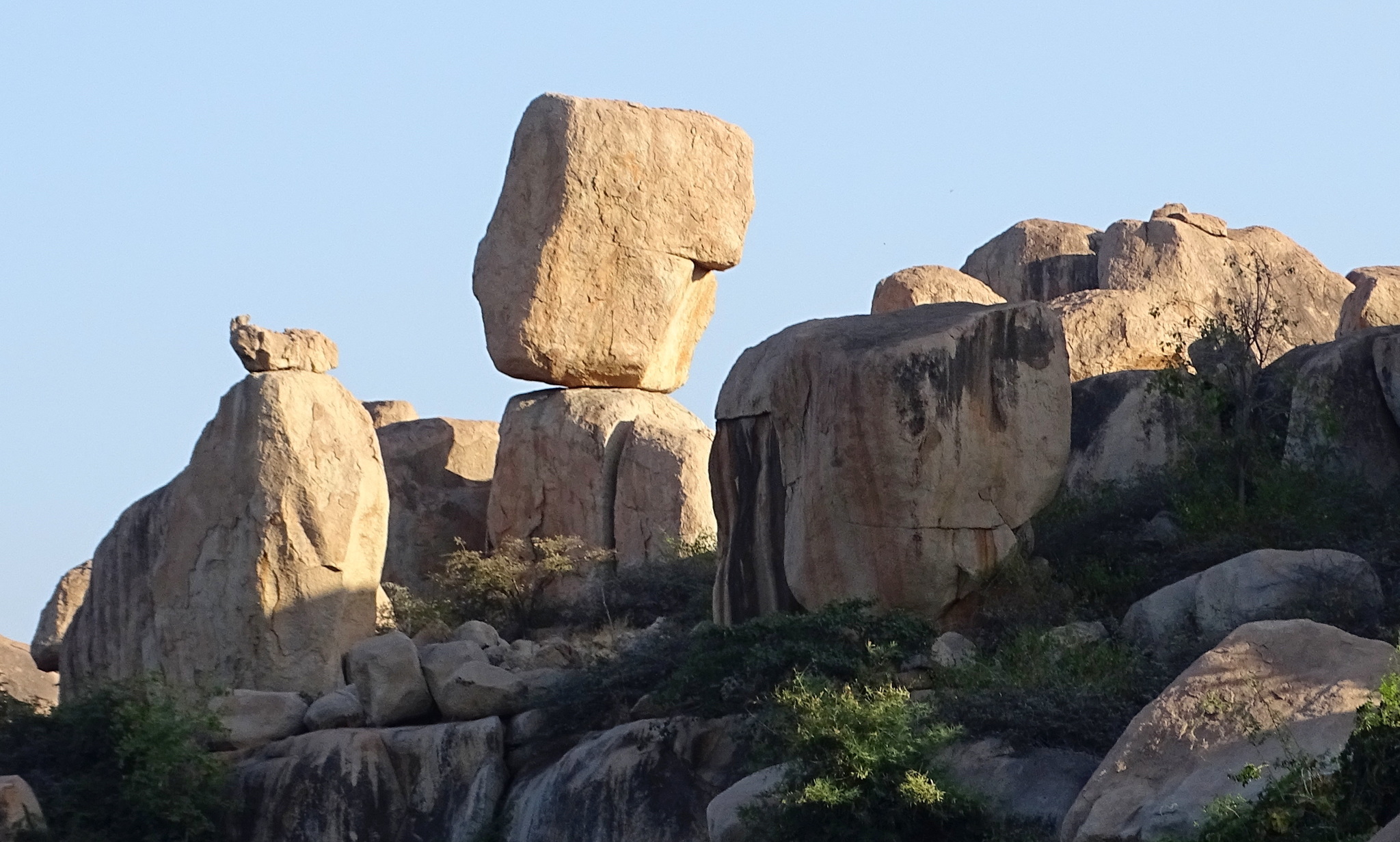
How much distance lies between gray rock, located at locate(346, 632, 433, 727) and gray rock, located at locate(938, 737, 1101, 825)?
5438 mm

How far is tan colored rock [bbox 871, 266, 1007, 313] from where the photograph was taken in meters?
26.2

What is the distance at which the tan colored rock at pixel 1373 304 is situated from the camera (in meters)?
23.9

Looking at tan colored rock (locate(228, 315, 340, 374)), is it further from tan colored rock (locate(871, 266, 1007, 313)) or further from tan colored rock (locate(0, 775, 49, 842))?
tan colored rock (locate(871, 266, 1007, 313))

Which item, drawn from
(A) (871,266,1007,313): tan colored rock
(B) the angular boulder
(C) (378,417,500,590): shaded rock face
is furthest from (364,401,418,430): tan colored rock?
(B) the angular boulder

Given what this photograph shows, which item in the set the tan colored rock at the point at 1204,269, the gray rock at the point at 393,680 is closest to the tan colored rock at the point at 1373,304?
the tan colored rock at the point at 1204,269

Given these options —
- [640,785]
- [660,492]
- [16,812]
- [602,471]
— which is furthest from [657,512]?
[16,812]

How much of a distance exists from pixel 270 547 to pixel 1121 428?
7.47 m

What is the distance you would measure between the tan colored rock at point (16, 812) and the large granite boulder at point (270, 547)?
352 centimetres

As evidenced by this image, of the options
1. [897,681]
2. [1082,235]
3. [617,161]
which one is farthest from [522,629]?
[1082,235]

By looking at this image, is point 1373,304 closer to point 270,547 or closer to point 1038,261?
point 1038,261

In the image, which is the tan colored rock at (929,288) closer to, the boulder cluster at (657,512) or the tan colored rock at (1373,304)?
the boulder cluster at (657,512)

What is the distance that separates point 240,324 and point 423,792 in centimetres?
578

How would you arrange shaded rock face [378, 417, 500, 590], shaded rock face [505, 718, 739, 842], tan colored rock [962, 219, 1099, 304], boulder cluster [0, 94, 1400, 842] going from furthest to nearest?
tan colored rock [962, 219, 1099, 304], shaded rock face [378, 417, 500, 590], shaded rock face [505, 718, 739, 842], boulder cluster [0, 94, 1400, 842]

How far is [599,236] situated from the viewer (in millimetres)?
23984
